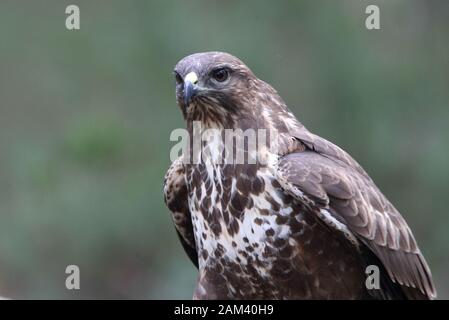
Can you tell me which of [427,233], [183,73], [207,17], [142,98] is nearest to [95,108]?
[142,98]

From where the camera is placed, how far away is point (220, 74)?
5.64 metres

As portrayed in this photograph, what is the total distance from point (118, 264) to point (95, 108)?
1730mm

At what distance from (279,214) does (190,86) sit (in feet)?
2.88

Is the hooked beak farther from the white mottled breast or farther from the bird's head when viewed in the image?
the white mottled breast

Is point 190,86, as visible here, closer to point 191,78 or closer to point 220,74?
point 191,78

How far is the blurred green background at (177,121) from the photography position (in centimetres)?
995

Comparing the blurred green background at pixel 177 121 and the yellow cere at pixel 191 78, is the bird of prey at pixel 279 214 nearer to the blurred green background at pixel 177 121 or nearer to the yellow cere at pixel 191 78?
the yellow cere at pixel 191 78

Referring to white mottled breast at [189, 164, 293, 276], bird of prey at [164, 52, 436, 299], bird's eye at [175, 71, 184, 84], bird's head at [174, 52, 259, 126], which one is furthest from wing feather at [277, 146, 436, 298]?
bird's eye at [175, 71, 184, 84]

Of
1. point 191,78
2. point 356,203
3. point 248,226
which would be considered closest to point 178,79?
point 191,78

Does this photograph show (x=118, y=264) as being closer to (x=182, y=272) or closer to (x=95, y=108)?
(x=182, y=272)

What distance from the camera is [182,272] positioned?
9922 millimetres

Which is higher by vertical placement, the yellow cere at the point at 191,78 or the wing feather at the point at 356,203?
the yellow cere at the point at 191,78

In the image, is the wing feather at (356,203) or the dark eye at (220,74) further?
the dark eye at (220,74)

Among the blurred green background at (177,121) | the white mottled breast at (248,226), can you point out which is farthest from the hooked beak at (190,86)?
the blurred green background at (177,121)
